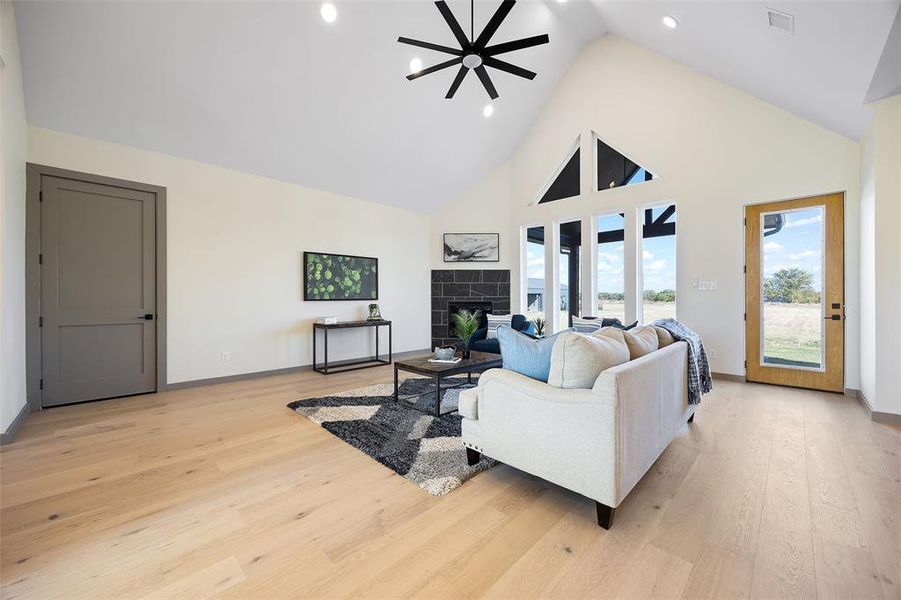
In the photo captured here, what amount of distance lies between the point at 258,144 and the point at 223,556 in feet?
14.3

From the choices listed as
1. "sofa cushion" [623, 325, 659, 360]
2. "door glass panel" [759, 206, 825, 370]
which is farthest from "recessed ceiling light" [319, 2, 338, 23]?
"door glass panel" [759, 206, 825, 370]

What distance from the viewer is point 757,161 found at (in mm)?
4438

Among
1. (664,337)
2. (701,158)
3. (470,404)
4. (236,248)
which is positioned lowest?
(470,404)

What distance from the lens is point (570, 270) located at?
6.35 meters

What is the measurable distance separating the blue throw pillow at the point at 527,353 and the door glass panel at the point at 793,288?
12.9ft

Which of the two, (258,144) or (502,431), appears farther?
(258,144)

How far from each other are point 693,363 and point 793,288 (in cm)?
264

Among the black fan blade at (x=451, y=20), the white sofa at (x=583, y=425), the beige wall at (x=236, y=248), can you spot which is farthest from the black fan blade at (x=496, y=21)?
the beige wall at (x=236, y=248)

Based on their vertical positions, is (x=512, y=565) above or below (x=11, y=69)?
below

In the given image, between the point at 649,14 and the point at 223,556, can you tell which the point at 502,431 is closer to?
the point at 223,556

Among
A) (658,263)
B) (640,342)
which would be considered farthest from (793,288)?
(640,342)

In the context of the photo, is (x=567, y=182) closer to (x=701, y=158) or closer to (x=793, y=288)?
(x=701, y=158)

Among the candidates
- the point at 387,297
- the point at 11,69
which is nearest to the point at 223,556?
the point at 11,69

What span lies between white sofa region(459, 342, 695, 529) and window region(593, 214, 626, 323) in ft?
11.3
